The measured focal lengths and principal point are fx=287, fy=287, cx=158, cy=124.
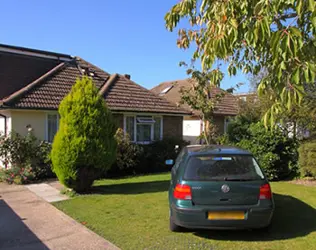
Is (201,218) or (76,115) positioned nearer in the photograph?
(201,218)

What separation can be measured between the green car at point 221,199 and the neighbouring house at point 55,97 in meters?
8.55

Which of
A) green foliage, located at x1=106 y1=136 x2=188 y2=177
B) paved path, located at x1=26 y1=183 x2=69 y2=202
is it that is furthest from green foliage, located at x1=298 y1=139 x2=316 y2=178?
paved path, located at x1=26 y1=183 x2=69 y2=202

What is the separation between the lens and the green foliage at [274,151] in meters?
10.1

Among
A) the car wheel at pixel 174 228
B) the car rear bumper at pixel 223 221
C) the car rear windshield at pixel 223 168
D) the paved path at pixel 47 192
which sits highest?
the car rear windshield at pixel 223 168

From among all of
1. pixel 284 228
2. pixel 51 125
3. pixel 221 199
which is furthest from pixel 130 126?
pixel 221 199

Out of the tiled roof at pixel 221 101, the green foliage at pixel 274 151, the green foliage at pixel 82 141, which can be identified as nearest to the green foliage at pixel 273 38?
the green foliage at pixel 82 141

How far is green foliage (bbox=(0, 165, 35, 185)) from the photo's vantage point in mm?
10117

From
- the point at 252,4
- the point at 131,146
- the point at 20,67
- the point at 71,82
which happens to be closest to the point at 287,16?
the point at 252,4

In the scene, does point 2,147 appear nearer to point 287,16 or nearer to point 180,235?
point 180,235

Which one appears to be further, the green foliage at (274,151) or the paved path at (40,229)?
the green foliage at (274,151)

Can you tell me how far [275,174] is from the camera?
10.2 m

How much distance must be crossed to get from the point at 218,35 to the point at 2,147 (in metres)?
9.65

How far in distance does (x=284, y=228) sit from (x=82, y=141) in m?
5.42

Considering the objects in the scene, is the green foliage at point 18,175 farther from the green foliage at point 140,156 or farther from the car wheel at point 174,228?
the car wheel at point 174,228
